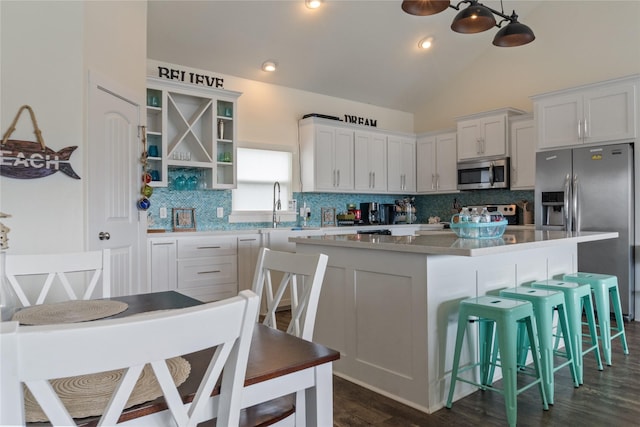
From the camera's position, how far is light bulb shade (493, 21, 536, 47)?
311 cm

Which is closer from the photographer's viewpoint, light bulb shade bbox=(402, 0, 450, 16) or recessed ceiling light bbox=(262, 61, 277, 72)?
light bulb shade bbox=(402, 0, 450, 16)

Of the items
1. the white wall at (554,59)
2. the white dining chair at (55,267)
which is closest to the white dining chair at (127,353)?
the white dining chair at (55,267)

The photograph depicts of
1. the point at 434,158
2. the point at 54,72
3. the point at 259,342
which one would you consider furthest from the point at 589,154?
the point at 54,72

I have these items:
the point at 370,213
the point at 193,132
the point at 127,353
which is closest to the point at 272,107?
the point at 193,132

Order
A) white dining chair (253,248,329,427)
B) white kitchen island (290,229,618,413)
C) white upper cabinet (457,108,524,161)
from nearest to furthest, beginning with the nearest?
white dining chair (253,248,329,427)
white kitchen island (290,229,618,413)
white upper cabinet (457,108,524,161)

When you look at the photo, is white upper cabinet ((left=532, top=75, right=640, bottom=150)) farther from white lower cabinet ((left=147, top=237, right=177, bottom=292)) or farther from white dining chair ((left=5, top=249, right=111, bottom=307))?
white dining chair ((left=5, top=249, right=111, bottom=307))

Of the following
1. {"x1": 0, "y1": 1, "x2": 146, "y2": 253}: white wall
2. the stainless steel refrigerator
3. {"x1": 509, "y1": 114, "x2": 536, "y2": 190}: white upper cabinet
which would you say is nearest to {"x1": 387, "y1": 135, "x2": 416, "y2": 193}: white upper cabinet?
{"x1": 509, "y1": 114, "x2": 536, "y2": 190}: white upper cabinet

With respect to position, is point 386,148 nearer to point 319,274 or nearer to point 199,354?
point 319,274

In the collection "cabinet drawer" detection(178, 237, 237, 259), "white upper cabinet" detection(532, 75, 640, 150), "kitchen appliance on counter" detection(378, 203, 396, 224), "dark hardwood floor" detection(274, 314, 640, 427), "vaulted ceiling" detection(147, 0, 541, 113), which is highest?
"vaulted ceiling" detection(147, 0, 541, 113)

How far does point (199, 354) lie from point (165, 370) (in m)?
0.41

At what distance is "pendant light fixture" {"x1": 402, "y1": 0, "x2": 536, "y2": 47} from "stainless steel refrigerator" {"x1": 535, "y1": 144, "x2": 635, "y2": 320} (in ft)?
6.52

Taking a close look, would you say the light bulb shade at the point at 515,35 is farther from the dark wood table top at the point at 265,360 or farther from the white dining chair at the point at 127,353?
the white dining chair at the point at 127,353

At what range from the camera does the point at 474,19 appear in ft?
9.49

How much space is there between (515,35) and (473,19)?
1.49 feet
